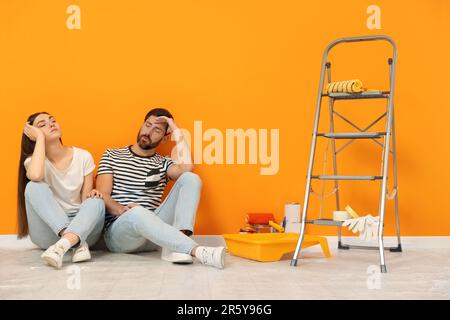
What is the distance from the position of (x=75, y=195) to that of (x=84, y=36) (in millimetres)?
984

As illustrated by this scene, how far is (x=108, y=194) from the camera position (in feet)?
10.1

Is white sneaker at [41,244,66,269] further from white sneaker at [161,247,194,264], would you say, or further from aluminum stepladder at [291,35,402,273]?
aluminum stepladder at [291,35,402,273]

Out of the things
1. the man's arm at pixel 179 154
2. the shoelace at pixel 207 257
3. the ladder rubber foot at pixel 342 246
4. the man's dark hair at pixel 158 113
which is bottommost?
the ladder rubber foot at pixel 342 246

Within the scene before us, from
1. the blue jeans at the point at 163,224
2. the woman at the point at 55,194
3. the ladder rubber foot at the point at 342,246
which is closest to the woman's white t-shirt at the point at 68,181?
Answer: the woman at the point at 55,194

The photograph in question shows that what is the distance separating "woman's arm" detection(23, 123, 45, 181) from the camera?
9.02 feet

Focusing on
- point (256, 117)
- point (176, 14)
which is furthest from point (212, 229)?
point (176, 14)

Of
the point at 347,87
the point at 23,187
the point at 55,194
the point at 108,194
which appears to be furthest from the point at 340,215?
the point at 23,187

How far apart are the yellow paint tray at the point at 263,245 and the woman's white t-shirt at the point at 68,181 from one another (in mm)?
790

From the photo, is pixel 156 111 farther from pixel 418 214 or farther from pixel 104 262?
pixel 418 214

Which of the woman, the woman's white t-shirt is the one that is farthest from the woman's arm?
the woman's white t-shirt

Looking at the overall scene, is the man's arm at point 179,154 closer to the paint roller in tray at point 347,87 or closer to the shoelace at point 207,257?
the shoelace at point 207,257

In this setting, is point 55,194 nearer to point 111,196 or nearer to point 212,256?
point 111,196

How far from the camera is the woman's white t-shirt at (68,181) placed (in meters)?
2.98
